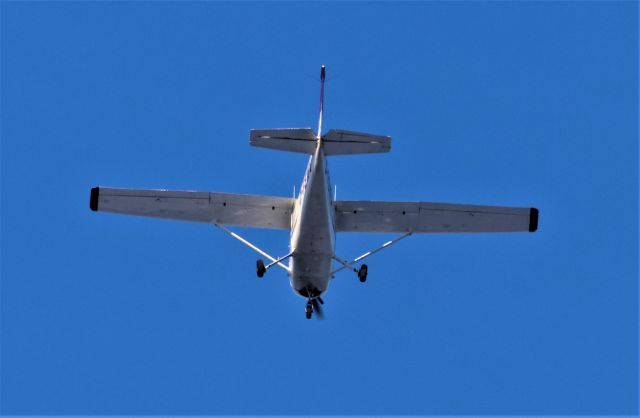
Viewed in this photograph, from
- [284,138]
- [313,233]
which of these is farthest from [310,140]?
[313,233]

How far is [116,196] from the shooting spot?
29.6 metres

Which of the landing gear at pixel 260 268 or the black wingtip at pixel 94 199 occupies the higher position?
the black wingtip at pixel 94 199

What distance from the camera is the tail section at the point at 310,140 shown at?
2709cm

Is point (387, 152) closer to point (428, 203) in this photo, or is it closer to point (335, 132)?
point (335, 132)

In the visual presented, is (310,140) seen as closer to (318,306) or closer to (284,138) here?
(284,138)

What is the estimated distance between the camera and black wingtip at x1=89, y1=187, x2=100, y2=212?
29.5m

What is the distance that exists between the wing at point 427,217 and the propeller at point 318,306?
86.2 inches

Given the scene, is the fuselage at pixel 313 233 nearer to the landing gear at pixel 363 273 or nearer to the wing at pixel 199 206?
the landing gear at pixel 363 273

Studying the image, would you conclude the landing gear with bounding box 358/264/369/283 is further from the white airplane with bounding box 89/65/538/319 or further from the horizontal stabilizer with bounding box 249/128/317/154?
the horizontal stabilizer with bounding box 249/128/317/154

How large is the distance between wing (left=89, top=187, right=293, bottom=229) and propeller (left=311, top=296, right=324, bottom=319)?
86.7 inches

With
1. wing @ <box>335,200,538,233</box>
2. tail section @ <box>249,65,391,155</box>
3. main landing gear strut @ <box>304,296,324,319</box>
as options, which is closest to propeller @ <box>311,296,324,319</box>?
main landing gear strut @ <box>304,296,324,319</box>

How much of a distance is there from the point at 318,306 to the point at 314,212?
13.0ft

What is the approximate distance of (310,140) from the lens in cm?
2716

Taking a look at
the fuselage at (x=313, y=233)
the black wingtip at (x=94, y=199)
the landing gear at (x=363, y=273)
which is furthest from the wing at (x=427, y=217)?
the black wingtip at (x=94, y=199)
